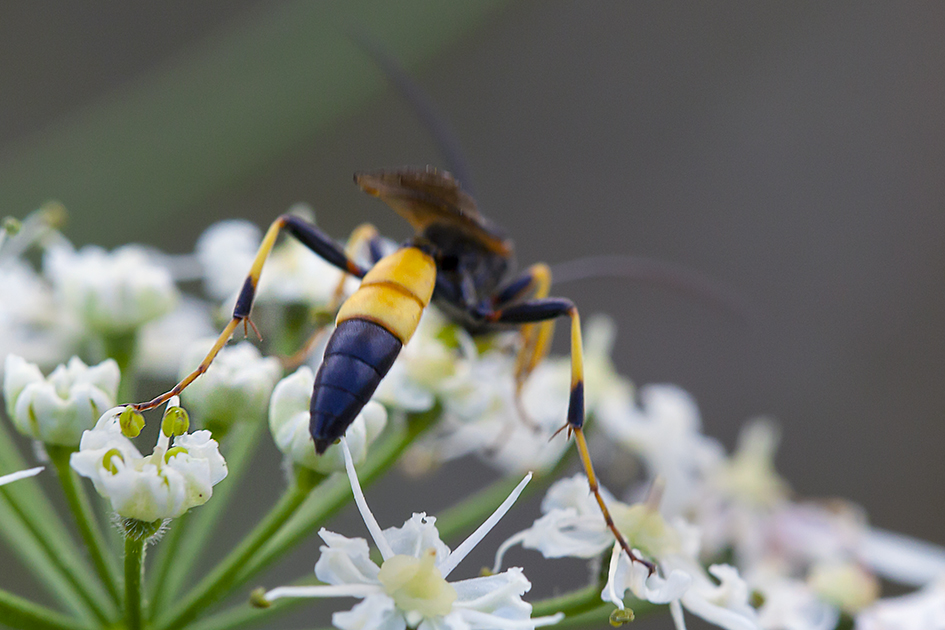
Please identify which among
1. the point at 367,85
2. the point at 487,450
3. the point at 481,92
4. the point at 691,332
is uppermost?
the point at 481,92

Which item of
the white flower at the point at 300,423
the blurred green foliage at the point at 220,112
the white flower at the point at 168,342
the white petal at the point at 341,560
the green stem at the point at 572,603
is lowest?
the green stem at the point at 572,603

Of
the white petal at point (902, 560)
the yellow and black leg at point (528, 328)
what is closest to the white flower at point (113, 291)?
A: the yellow and black leg at point (528, 328)

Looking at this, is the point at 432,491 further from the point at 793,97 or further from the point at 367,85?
the point at 793,97

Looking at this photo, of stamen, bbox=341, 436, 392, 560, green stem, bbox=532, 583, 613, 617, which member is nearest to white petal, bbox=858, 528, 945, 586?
green stem, bbox=532, 583, 613, 617

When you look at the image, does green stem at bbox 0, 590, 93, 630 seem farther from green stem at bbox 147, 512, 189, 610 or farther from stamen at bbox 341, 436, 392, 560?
stamen at bbox 341, 436, 392, 560

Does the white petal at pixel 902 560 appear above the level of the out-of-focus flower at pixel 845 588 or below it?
above

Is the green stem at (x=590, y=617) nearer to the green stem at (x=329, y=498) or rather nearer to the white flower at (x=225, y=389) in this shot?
the green stem at (x=329, y=498)

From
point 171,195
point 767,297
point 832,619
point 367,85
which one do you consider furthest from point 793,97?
point 832,619
